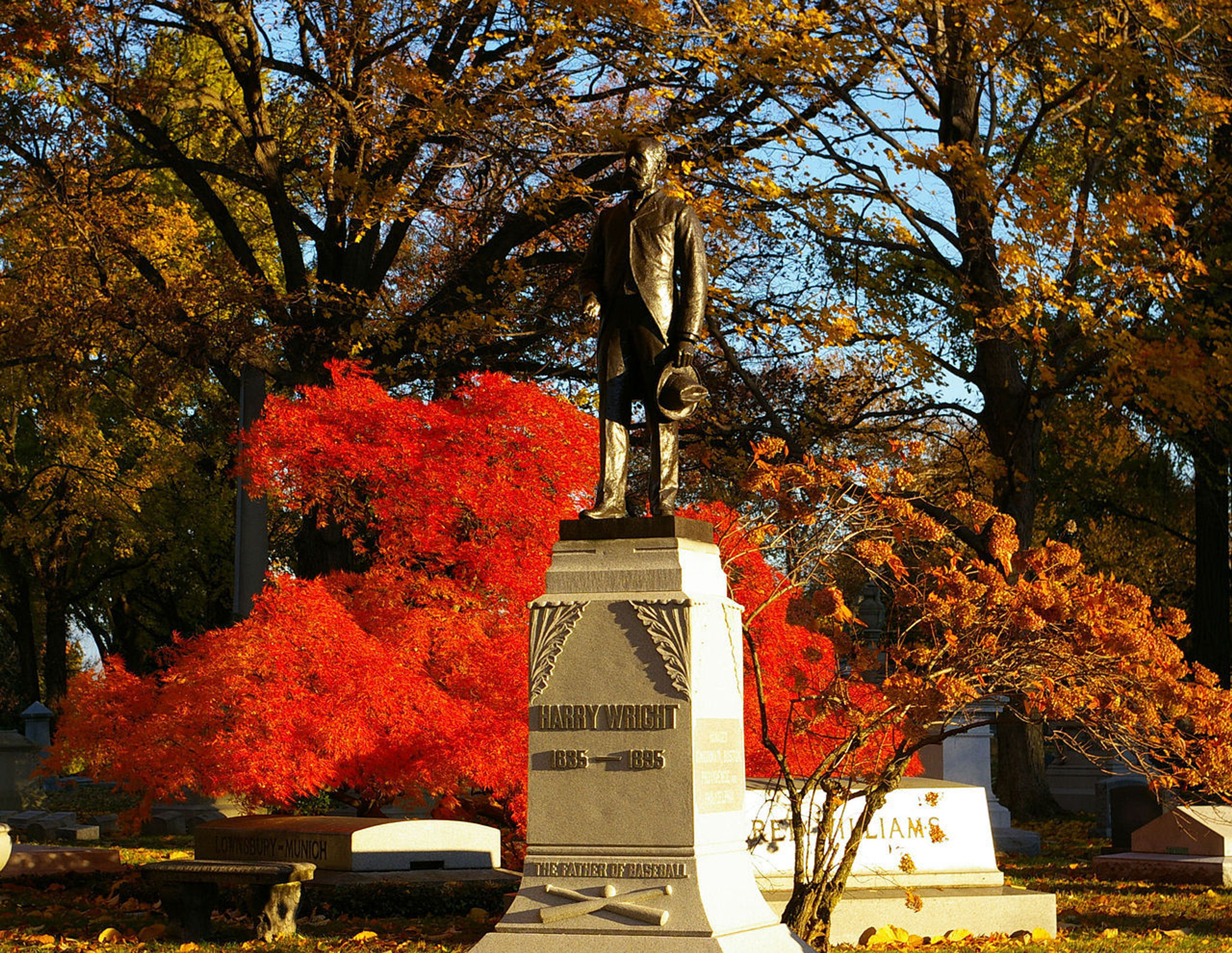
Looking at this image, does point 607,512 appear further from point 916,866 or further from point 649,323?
point 916,866

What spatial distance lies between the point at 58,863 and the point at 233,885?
423 centimetres

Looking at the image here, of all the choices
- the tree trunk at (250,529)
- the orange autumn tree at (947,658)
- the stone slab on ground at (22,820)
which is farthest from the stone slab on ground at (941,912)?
the stone slab on ground at (22,820)

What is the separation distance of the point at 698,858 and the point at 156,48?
2585 centimetres

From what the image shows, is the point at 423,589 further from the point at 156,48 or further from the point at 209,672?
the point at 156,48

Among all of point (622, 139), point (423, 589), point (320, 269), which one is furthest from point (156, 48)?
point (423, 589)

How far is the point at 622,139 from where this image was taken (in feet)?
57.6

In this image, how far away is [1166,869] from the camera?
556 inches

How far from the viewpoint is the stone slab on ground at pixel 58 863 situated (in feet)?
46.7

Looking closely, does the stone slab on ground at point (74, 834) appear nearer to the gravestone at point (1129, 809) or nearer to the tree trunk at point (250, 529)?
the tree trunk at point (250, 529)

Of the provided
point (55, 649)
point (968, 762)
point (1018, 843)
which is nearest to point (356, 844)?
point (1018, 843)

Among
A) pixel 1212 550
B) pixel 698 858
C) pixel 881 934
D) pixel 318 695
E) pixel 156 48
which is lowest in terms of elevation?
pixel 881 934

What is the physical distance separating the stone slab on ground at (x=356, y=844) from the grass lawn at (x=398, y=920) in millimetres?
569

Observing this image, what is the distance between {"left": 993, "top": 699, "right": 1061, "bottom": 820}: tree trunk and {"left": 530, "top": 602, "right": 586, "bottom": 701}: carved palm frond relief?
15215mm

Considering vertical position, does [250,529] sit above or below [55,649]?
above
